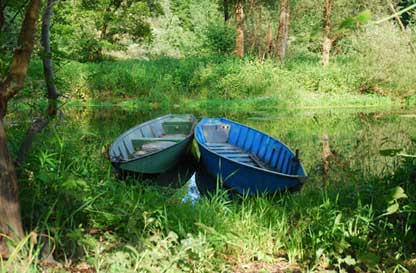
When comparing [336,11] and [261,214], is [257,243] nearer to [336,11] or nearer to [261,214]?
[261,214]

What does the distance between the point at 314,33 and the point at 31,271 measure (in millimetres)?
1999

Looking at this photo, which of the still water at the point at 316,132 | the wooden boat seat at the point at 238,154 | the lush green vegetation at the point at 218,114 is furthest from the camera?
the wooden boat seat at the point at 238,154

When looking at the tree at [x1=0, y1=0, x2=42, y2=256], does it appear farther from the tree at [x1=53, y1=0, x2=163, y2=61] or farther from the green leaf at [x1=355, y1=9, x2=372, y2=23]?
the tree at [x1=53, y1=0, x2=163, y2=61]

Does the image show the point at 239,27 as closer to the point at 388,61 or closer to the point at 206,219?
the point at 388,61

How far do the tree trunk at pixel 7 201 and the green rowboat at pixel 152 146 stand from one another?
412cm

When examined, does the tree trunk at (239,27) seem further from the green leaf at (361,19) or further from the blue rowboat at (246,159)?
the green leaf at (361,19)

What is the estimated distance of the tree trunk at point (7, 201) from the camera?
97.1 inches

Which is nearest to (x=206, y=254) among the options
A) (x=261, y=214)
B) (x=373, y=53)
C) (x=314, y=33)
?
(x=261, y=214)

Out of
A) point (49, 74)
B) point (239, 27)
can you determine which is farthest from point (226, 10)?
point (49, 74)

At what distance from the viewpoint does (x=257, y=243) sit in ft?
12.2

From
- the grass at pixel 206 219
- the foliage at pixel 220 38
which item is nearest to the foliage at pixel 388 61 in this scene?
the foliage at pixel 220 38

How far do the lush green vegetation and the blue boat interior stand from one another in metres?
0.56

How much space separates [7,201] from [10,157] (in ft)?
0.80

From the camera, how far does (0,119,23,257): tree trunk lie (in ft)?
8.09
